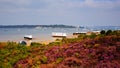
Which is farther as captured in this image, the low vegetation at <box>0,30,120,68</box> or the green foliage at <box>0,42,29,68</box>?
the green foliage at <box>0,42,29,68</box>

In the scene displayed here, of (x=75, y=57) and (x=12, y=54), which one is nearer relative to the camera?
(x=75, y=57)

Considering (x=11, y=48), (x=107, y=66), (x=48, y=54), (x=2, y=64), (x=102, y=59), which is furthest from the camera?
(x=11, y=48)

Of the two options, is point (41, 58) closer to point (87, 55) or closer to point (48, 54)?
point (48, 54)

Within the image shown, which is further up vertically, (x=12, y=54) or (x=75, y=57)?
(x=75, y=57)

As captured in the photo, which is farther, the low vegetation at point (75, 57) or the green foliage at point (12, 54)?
the green foliage at point (12, 54)

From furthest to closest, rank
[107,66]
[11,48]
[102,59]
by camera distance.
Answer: [11,48], [102,59], [107,66]

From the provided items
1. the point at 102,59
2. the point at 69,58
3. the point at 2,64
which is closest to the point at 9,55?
the point at 2,64

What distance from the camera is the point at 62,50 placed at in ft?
72.1

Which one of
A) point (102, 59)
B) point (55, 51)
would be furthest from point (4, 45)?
point (102, 59)

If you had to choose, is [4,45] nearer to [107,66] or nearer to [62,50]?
[62,50]

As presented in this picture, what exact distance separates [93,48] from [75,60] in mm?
2846

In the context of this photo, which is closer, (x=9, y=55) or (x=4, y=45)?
(x=9, y=55)

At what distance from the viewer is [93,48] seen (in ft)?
68.6

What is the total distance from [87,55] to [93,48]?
1.53 metres
